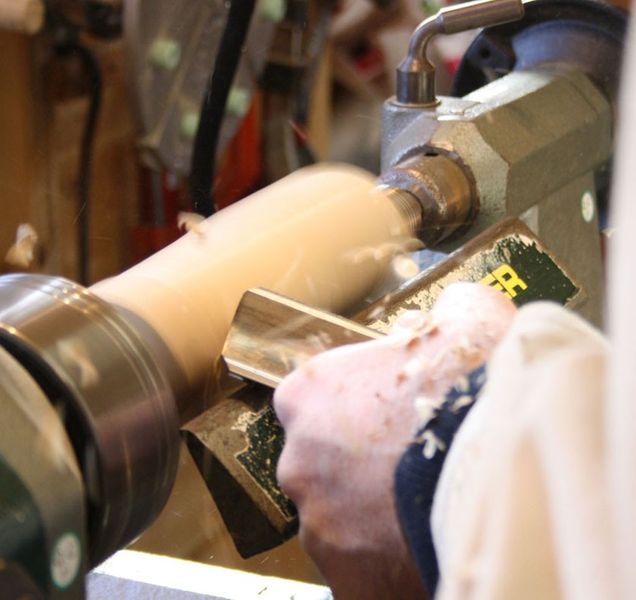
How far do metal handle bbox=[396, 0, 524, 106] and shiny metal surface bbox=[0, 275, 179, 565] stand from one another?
463 mm

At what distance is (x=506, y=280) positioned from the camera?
810mm

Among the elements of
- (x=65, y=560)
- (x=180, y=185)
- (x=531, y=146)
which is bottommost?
(x=180, y=185)

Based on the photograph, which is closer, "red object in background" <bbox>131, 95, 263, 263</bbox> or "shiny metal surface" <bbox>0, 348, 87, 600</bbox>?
"shiny metal surface" <bbox>0, 348, 87, 600</bbox>

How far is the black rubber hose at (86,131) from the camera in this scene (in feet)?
5.18

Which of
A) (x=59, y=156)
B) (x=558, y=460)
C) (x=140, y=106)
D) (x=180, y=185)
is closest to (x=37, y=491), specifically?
(x=558, y=460)

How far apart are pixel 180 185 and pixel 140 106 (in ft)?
0.84

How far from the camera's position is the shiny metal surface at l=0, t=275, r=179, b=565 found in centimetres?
55

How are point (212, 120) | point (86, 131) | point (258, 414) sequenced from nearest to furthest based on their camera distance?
point (258, 414)
point (212, 120)
point (86, 131)

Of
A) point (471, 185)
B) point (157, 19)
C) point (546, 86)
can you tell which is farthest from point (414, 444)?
point (157, 19)

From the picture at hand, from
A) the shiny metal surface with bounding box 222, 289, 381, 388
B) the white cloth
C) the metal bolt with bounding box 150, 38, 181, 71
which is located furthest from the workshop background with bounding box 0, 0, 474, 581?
the white cloth

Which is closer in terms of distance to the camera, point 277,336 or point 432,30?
point 277,336

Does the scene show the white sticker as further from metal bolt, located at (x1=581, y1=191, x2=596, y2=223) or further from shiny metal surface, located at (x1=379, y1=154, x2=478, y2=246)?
metal bolt, located at (x1=581, y1=191, x2=596, y2=223)

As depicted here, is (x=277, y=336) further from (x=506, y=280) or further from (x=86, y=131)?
(x=86, y=131)

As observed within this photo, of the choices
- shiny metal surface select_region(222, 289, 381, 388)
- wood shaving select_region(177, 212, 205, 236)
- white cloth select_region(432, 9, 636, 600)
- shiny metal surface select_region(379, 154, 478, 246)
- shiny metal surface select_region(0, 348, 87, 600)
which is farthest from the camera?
shiny metal surface select_region(379, 154, 478, 246)
